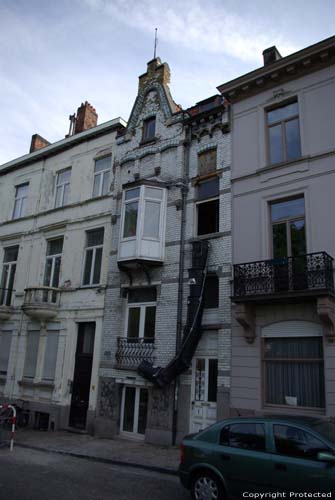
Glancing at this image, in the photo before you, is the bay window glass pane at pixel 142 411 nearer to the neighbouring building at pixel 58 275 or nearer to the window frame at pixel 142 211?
the neighbouring building at pixel 58 275

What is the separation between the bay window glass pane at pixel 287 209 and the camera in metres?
12.1

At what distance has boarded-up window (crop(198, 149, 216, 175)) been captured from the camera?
14.5 meters

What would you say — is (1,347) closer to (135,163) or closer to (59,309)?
(59,309)

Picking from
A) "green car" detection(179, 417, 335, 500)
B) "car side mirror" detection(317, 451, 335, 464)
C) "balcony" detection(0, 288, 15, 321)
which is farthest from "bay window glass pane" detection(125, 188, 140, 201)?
"car side mirror" detection(317, 451, 335, 464)

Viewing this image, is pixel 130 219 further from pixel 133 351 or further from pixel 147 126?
pixel 133 351

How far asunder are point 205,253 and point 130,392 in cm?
556

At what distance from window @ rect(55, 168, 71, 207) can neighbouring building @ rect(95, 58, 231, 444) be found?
342cm

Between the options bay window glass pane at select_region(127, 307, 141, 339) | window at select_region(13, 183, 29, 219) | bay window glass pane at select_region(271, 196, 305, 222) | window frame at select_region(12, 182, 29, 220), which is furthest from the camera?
window at select_region(13, 183, 29, 219)

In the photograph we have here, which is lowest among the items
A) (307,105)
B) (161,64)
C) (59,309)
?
(59,309)

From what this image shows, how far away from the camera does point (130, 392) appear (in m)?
14.0

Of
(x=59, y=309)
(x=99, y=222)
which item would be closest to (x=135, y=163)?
(x=99, y=222)

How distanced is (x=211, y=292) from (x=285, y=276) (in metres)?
2.93

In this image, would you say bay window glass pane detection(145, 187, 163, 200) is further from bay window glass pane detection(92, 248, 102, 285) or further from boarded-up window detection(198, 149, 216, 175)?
bay window glass pane detection(92, 248, 102, 285)

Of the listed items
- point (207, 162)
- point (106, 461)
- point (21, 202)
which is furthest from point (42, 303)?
point (207, 162)
